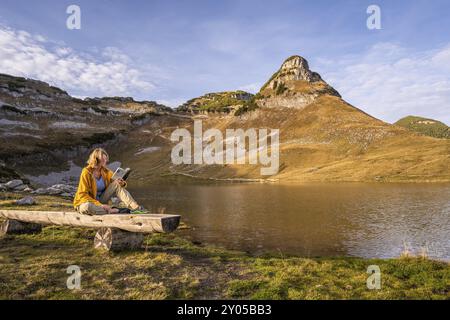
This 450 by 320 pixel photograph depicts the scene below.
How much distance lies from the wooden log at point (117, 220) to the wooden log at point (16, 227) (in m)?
0.90

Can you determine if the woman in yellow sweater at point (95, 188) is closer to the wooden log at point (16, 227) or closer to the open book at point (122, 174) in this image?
the open book at point (122, 174)

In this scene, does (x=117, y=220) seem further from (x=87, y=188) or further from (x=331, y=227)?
(x=331, y=227)

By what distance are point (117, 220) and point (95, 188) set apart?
186 centimetres

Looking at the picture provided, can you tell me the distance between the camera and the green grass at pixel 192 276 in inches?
428

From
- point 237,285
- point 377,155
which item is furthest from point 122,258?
point 377,155

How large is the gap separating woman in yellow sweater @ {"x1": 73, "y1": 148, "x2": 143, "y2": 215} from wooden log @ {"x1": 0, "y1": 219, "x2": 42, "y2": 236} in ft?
21.9

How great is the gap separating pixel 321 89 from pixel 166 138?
92.1m

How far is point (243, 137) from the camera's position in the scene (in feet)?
554

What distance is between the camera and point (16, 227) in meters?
19.4

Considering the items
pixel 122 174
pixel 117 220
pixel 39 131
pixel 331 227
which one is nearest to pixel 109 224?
pixel 117 220

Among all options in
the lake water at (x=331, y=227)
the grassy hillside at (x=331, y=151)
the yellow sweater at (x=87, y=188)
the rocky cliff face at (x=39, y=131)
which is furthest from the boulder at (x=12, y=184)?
the grassy hillside at (x=331, y=151)

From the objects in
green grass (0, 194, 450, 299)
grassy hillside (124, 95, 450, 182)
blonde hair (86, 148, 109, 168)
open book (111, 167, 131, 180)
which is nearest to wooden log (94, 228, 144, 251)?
green grass (0, 194, 450, 299)

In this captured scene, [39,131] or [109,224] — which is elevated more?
[39,131]

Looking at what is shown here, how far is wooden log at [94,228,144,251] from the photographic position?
51.0 ft
